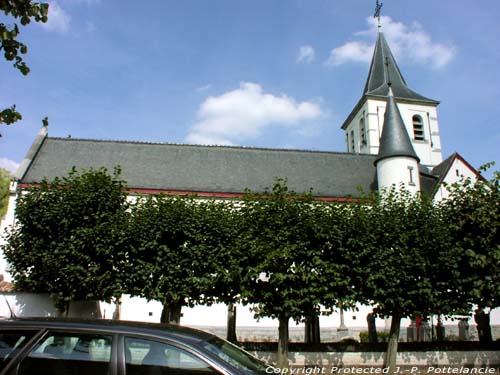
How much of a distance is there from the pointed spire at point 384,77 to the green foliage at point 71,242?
27498mm

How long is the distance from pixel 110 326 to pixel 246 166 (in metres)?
25.0

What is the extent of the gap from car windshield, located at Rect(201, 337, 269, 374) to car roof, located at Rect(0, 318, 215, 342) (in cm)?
13

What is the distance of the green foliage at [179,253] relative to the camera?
43.4 ft

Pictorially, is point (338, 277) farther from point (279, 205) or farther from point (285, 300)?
point (279, 205)

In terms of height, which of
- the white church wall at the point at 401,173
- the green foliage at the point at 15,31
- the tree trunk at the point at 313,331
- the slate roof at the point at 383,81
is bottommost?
the tree trunk at the point at 313,331

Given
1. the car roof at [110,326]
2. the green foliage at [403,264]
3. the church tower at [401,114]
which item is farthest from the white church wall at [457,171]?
the car roof at [110,326]

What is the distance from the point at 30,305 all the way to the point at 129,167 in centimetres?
1374

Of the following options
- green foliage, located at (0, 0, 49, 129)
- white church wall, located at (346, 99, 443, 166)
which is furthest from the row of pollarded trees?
white church wall, located at (346, 99, 443, 166)

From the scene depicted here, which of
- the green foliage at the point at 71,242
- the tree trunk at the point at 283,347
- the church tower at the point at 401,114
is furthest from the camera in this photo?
the church tower at the point at 401,114

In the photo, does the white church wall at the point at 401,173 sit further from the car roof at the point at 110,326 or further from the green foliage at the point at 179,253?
the car roof at the point at 110,326

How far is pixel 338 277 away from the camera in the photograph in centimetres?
1305

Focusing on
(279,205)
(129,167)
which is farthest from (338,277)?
(129,167)

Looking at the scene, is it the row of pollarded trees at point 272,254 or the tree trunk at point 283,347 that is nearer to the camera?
the tree trunk at point 283,347

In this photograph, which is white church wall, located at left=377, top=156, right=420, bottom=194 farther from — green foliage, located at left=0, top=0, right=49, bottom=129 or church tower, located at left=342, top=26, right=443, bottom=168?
green foliage, located at left=0, top=0, right=49, bottom=129
